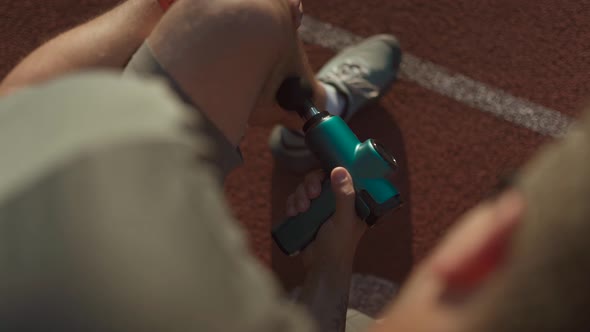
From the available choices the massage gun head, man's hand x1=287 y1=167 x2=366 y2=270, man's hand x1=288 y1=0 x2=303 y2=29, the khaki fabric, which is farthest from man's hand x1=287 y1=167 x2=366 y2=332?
the khaki fabric

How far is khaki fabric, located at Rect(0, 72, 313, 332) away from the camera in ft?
1.29

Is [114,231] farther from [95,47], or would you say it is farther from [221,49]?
[95,47]

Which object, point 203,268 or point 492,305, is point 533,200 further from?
point 203,268

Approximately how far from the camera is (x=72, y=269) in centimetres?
40

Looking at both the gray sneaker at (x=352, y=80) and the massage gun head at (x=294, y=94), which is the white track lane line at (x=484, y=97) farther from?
the massage gun head at (x=294, y=94)

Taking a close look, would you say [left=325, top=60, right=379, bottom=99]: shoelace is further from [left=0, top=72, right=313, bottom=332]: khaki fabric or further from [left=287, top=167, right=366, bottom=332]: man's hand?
[left=0, top=72, right=313, bottom=332]: khaki fabric

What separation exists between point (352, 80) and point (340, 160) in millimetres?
431

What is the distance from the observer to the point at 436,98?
1.52 m

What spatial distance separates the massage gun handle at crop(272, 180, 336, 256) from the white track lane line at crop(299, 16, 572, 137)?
0.58 metres

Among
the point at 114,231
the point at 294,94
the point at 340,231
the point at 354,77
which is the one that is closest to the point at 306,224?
the point at 340,231

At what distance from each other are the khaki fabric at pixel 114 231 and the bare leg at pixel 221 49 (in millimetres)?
471

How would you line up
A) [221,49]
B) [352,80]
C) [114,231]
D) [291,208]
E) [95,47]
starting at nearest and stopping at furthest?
[114,231] → [221,49] → [95,47] → [291,208] → [352,80]

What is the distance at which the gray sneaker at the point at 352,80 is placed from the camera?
Result: 4.67 feet

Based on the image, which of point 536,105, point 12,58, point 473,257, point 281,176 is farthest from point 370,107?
point 473,257
